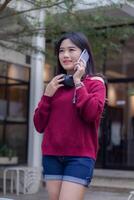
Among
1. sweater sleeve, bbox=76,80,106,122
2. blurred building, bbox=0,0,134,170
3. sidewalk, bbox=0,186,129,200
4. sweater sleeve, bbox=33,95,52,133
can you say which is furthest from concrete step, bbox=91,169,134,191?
sweater sleeve, bbox=76,80,106,122

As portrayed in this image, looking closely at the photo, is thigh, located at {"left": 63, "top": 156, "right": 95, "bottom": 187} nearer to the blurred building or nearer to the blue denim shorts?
the blue denim shorts

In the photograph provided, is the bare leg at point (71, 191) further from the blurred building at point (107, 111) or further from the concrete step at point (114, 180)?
the blurred building at point (107, 111)

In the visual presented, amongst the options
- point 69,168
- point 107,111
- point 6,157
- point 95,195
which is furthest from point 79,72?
point 107,111

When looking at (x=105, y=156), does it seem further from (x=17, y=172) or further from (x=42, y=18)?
(x=42, y=18)

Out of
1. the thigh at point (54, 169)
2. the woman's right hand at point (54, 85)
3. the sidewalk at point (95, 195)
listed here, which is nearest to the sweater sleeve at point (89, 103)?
the woman's right hand at point (54, 85)

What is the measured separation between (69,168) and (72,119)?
0.93ft

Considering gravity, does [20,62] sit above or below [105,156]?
above

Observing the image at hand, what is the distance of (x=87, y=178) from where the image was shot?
9.76 feet

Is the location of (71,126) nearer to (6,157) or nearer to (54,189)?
(54,189)

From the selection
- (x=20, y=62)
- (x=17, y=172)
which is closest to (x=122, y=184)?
(x=17, y=172)

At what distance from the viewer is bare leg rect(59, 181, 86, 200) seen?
9.55ft

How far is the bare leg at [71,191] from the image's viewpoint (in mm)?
2910

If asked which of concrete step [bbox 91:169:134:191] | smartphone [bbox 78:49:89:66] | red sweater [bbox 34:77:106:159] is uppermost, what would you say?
smartphone [bbox 78:49:89:66]

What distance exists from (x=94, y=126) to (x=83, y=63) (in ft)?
1.25
